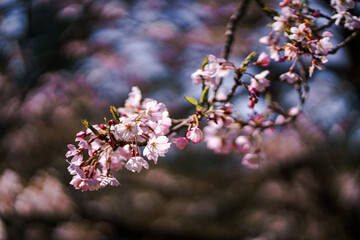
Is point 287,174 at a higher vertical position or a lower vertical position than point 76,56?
lower

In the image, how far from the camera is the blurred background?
2.74 metres

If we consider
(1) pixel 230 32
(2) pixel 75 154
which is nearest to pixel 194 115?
(2) pixel 75 154

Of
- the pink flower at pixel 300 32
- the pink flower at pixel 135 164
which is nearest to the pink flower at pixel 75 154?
the pink flower at pixel 135 164

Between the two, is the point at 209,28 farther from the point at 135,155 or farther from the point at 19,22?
the point at 135,155

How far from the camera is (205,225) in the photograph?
5.05 m

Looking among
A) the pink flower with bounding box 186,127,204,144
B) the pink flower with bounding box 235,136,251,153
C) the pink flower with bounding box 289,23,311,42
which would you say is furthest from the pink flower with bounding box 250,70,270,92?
the pink flower with bounding box 235,136,251,153

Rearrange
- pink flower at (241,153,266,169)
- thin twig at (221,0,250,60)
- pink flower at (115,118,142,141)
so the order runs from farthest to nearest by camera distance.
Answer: pink flower at (241,153,266,169), thin twig at (221,0,250,60), pink flower at (115,118,142,141)

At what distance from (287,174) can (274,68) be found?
1.75 meters

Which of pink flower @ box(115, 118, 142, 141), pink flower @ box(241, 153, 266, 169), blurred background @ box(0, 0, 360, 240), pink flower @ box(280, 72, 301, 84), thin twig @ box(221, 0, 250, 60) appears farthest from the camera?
blurred background @ box(0, 0, 360, 240)

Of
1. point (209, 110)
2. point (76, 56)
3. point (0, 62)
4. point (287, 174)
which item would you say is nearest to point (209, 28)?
point (76, 56)

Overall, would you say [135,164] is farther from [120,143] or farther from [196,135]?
[196,135]

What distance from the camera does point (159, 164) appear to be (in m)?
6.23

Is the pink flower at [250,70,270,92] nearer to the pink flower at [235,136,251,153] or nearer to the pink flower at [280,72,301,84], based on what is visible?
the pink flower at [280,72,301,84]

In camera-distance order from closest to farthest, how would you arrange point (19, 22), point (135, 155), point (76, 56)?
point (135, 155), point (19, 22), point (76, 56)
